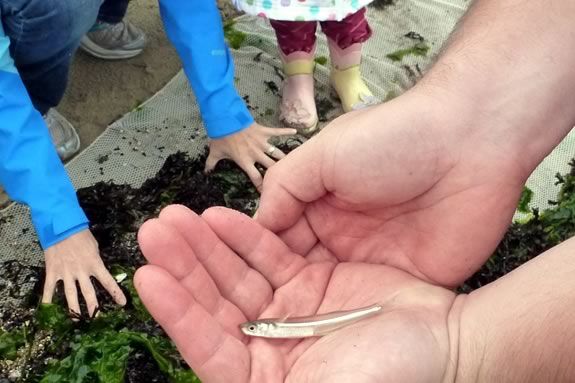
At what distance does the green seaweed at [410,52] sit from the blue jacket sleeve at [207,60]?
1.08m

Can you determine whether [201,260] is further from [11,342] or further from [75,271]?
[11,342]

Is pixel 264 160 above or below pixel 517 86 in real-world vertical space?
below

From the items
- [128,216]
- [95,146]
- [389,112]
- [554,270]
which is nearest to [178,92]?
[95,146]

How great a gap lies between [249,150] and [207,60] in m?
0.44

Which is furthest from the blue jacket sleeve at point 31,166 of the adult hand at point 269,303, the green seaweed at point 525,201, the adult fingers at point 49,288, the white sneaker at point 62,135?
the green seaweed at point 525,201

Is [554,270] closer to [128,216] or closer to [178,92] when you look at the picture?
[128,216]

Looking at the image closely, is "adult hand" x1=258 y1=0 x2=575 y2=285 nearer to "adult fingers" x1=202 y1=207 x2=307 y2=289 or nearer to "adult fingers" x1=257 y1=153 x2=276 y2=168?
"adult fingers" x1=202 y1=207 x2=307 y2=289

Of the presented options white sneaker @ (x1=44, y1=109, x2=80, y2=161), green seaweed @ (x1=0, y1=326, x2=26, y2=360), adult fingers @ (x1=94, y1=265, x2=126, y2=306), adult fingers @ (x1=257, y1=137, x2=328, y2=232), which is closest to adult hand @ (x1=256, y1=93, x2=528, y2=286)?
adult fingers @ (x1=257, y1=137, x2=328, y2=232)

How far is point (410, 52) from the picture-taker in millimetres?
3871

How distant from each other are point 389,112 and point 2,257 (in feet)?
6.04

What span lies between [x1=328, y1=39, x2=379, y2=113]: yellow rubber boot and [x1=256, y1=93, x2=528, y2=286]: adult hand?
1.45m

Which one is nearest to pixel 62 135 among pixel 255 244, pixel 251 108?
pixel 251 108

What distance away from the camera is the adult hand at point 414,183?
6.49 ft

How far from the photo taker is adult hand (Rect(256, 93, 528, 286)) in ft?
6.49
